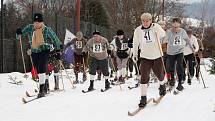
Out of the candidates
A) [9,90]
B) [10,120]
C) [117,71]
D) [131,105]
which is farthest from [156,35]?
[117,71]

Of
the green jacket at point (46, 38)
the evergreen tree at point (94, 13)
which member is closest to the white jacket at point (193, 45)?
the green jacket at point (46, 38)

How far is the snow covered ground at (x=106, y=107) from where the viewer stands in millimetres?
Answer: 8969

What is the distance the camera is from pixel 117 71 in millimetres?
18062

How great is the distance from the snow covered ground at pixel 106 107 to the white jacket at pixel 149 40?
106 cm

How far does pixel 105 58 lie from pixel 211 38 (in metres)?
32.2

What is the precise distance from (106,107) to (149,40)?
165cm

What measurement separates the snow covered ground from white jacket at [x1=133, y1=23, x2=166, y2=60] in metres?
1.06

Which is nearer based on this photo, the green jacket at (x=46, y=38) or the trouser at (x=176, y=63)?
the green jacket at (x=46, y=38)

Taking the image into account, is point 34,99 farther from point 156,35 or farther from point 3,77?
point 3,77

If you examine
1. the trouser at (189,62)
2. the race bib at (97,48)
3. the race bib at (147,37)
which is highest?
the race bib at (147,37)

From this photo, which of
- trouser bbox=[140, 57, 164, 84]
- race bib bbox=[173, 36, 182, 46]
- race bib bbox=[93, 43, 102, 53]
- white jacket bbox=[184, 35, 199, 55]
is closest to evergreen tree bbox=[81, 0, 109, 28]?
white jacket bbox=[184, 35, 199, 55]

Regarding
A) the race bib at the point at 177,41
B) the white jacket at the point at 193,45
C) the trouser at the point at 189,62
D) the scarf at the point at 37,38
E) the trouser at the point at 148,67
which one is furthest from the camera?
the trouser at the point at 189,62

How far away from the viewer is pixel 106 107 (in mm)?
10164

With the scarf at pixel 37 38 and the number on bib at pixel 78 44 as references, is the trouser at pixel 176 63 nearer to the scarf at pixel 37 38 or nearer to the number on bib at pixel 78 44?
the scarf at pixel 37 38
